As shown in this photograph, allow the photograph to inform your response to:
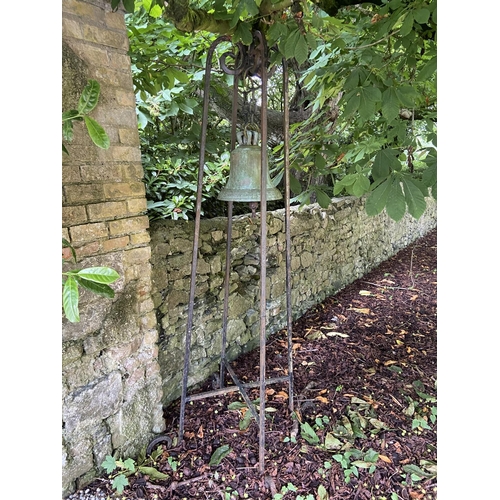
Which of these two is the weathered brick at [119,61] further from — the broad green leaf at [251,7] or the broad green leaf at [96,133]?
the broad green leaf at [96,133]

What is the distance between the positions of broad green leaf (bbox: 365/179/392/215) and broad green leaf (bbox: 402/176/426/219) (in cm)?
8

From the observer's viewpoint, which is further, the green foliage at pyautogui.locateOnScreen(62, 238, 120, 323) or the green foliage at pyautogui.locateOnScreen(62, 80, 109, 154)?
the green foliage at pyautogui.locateOnScreen(62, 80, 109, 154)

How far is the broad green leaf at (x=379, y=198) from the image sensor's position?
5.35 ft

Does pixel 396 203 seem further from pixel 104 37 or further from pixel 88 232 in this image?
pixel 104 37

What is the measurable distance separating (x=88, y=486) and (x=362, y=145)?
2328 mm

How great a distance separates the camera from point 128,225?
186cm

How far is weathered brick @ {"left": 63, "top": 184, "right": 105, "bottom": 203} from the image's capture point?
1599 mm

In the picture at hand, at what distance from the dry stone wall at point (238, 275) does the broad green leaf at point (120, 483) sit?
600 mm

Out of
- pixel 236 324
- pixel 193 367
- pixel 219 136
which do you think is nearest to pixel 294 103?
pixel 219 136

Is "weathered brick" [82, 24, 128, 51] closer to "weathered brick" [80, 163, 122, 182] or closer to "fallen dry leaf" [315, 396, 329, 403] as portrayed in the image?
"weathered brick" [80, 163, 122, 182]

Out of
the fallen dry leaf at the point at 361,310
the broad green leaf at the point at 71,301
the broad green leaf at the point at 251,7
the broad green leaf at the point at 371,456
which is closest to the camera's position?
the broad green leaf at the point at 71,301

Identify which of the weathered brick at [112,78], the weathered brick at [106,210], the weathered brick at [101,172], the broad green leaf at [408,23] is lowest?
the weathered brick at [106,210]

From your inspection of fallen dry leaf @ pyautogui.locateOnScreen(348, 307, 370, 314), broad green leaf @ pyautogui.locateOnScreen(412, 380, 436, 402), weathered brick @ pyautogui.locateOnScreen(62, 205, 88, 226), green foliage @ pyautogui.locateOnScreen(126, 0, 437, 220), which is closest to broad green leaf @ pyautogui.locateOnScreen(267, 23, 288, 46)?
green foliage @ pyautogui.locateOnScreen(126, 0, 437, 220)

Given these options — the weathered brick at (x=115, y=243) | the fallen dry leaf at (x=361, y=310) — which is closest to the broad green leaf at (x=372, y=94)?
the weathered brick at (x=115, y=243)
